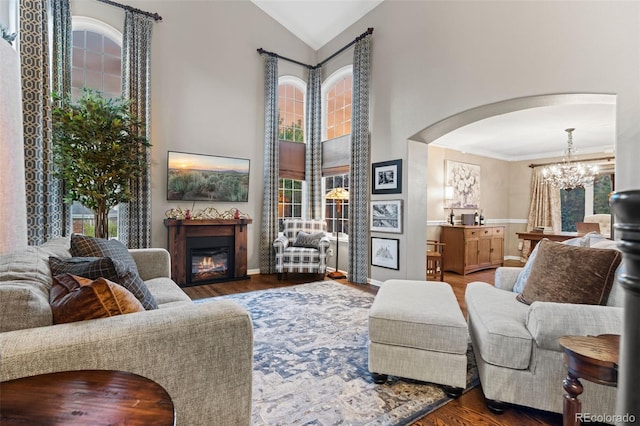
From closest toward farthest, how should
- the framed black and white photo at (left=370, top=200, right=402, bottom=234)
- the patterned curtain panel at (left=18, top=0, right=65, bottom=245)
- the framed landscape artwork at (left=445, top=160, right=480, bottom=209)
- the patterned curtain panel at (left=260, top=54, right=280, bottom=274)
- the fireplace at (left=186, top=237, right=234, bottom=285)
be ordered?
1. the patterned curtain panel at (left=18, top=0, right=65, bottom=245)
2. the framed black and white photo at (left=370, top=200, right=402, bottom=234)
3. the fireplace at (left=186, top=237, right=234, bottom=285)
4. the patterned curtain panel at (left=260, top=54, right=280, bottom=274)
5. the framed landscape artwork at (left=445, top=160, right=480, bottom=209)

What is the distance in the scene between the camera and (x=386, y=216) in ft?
14.2

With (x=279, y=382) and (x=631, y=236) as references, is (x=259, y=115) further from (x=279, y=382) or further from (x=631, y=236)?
(x=631, y=236)

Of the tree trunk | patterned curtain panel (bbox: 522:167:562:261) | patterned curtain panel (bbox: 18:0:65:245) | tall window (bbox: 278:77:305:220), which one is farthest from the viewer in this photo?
patterned curtain panel (bbox: 522:167:562:261)

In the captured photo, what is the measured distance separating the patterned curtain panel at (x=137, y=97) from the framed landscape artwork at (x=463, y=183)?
527 cm

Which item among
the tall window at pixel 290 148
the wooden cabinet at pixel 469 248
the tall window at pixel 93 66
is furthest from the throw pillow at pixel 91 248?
the wooden cabinet at pixel 469 248

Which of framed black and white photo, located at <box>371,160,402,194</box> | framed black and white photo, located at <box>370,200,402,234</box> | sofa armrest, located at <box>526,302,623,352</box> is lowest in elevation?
sofa armrest, located at <box>526,302,623,352</box>

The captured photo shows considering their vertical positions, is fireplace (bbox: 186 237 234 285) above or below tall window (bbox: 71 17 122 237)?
below

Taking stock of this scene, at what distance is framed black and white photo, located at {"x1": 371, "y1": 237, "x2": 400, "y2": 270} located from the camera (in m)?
4.16

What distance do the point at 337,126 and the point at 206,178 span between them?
8.28ft

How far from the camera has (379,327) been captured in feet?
6.14

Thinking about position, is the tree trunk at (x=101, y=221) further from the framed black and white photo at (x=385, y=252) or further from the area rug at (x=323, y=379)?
the framed black and white photo at (x=385, y=252)

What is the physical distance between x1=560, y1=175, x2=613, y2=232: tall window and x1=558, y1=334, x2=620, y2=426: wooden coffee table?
615 cm

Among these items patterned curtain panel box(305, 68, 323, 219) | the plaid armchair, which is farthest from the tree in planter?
patterned curtain panel box(305, 68, 323, 219)

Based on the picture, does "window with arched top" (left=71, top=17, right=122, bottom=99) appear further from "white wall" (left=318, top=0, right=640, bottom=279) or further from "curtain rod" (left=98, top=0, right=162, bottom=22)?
"white wall" (left=318, top=0, right=640, bottom=279)
